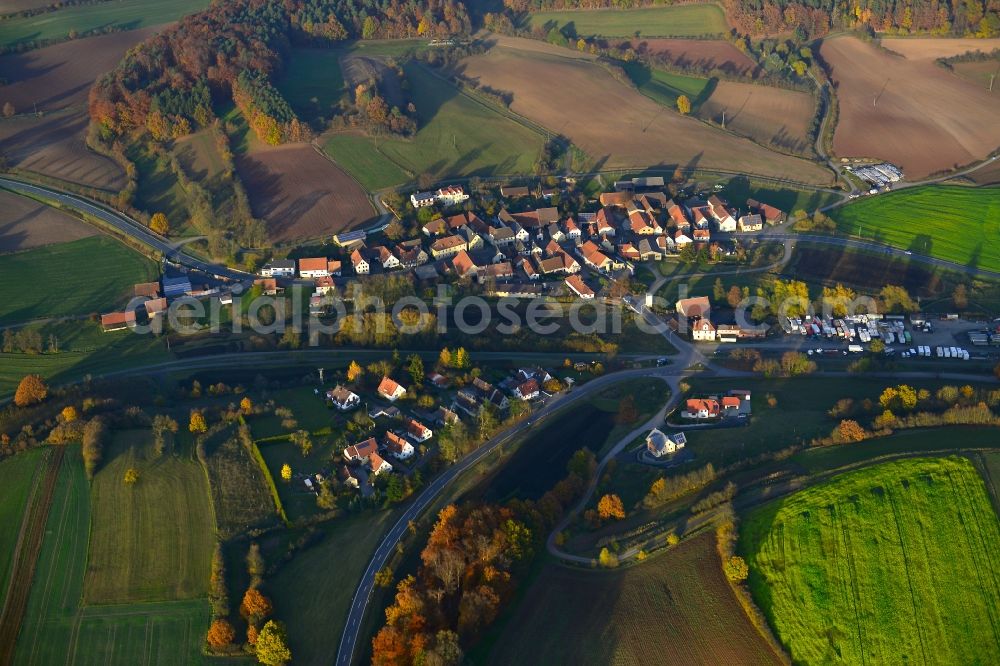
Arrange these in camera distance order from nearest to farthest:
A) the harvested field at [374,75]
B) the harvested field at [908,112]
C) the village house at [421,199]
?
1. the village house at [421,199]
2. the harvested field at [908,112]
3. the harvested field at [374,75]

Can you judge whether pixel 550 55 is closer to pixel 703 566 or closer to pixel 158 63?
pixel 158 63

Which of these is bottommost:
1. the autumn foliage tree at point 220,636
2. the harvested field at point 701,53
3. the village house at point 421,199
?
the autumn foliage tree at point 220,636

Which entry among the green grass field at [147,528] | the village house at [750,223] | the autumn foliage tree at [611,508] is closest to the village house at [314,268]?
the green grass field at [147,528]

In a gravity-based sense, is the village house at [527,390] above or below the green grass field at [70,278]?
below

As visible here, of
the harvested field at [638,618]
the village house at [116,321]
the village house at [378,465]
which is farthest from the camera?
the village house at [116,321]

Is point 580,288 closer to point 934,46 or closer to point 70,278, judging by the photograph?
point 70,278

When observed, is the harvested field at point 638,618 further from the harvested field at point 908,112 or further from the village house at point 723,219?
the harvested field at point 908,112

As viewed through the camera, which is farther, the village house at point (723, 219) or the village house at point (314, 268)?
the village house at point (723, 219)
